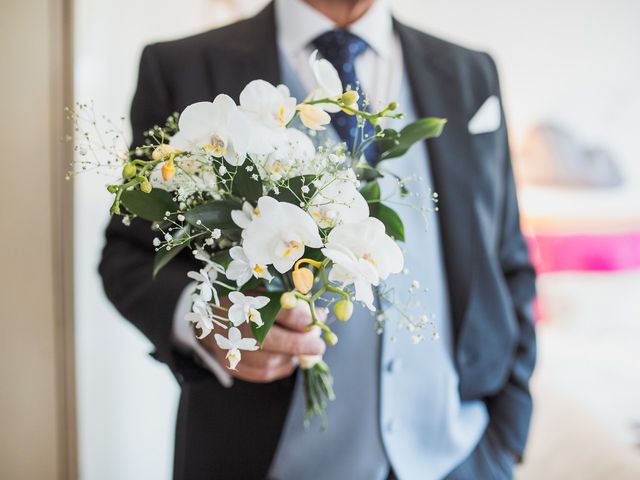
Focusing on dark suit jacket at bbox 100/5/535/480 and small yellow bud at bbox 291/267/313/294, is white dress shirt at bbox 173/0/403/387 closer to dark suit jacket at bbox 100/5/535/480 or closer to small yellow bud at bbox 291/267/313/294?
dark suit jacket at bbox 100/5/535/480

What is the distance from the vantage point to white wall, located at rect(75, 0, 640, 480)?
1.09 metres

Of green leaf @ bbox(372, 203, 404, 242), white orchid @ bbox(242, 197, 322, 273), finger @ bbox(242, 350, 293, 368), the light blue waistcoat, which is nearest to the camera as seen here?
white orchid @ bbox(242, 197, 322, 273)

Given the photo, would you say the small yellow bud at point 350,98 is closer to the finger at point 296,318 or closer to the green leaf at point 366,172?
the green leaf at point 366,172

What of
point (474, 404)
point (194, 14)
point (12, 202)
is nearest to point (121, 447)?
point (12, 202)

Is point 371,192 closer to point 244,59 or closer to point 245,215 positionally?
point 245,215

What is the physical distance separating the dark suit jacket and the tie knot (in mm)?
90

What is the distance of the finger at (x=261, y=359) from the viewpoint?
78cm

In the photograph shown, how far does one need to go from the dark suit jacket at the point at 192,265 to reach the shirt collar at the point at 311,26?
3cm

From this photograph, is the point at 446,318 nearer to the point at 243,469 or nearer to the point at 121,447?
the point at 243,469

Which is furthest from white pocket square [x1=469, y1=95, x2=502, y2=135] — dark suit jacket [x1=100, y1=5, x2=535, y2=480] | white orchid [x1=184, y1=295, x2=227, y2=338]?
white orchid [x1=184, y1=295, x2=227, y2=338]

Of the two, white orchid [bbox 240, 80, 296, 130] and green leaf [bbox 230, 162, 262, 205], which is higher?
white orchid [bbox 240, 80, 296, 130]

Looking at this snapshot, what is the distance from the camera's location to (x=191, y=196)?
0.65m

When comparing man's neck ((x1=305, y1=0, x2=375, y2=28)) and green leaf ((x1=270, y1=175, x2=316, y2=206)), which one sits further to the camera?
man's neck ((x1=305, y1=0, x2=375, y2=28))

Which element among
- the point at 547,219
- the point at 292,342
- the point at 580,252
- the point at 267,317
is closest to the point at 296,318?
the point at 292,342
